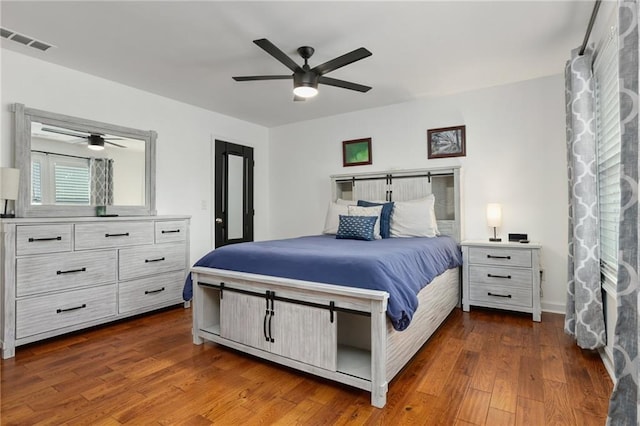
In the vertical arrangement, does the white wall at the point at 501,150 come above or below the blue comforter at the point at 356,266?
above

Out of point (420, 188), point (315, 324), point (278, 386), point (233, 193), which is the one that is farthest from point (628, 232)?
point (233, 193)

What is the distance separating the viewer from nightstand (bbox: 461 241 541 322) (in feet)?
10.8

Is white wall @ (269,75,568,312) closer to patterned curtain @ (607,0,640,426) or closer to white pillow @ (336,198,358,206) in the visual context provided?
white pillow @ (336,198,358,206)

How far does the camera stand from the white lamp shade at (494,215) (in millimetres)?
3625

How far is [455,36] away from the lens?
8.83 feet

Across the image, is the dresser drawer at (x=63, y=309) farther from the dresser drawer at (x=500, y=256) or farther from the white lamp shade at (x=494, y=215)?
the white lamp shade at (x=494, y=215)

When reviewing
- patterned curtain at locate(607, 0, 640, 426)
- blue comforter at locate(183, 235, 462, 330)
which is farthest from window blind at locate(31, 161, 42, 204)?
patterned curtain at locate(607, 0, 640, 426)

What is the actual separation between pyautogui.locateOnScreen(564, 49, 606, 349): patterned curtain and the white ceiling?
0.47m

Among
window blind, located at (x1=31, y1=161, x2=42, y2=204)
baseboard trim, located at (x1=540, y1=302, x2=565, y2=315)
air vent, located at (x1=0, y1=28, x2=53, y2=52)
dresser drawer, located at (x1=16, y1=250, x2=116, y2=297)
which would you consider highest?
air vent, located at (x1=0, y1=28, x2=53, y2=52)

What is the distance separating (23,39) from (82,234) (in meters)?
1.60

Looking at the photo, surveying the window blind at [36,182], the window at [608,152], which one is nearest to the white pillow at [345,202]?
the window at [608,152]

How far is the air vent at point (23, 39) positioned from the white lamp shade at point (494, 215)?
4.31 metres

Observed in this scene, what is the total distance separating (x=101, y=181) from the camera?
3447 millimetres

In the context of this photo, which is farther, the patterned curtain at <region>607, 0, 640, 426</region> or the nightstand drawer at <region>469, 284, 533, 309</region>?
the nightstand drawer at <region>469, 284, 533, 309</region>
